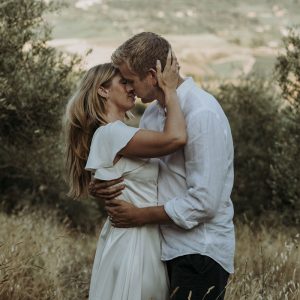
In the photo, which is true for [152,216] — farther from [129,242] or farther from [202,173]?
[202,173]

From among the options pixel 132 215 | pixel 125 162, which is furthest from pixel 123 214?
pixel 125 162

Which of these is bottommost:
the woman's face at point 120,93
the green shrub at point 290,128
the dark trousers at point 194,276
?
the green shrub at point 290,128

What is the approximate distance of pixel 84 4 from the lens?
299ft

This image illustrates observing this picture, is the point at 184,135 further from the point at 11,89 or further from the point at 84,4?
the point at 84,4

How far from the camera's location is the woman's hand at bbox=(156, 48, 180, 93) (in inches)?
127

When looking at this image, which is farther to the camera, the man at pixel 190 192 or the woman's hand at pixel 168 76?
the woman's hand at pixel 168 76

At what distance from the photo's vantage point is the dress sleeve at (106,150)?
10.7ft

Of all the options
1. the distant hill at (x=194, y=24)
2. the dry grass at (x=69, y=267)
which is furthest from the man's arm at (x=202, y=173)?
the distant hill at (x=194, y=24)

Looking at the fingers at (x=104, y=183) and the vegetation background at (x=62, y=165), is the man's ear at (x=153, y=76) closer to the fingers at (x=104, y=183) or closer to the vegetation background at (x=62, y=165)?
the fingers at (x=104, y=183)

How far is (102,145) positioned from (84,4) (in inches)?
3573

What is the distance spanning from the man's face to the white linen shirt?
0.49 ft

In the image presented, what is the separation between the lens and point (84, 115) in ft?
11.4

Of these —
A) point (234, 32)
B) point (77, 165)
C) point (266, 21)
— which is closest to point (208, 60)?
point (234, 32)

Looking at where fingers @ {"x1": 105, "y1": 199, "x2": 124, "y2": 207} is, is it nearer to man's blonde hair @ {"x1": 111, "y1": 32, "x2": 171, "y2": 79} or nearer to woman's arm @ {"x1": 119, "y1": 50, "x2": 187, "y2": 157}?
woman's arm @ {"x1": 119, "y1": 50, "x2": 187, "y2": 157}
